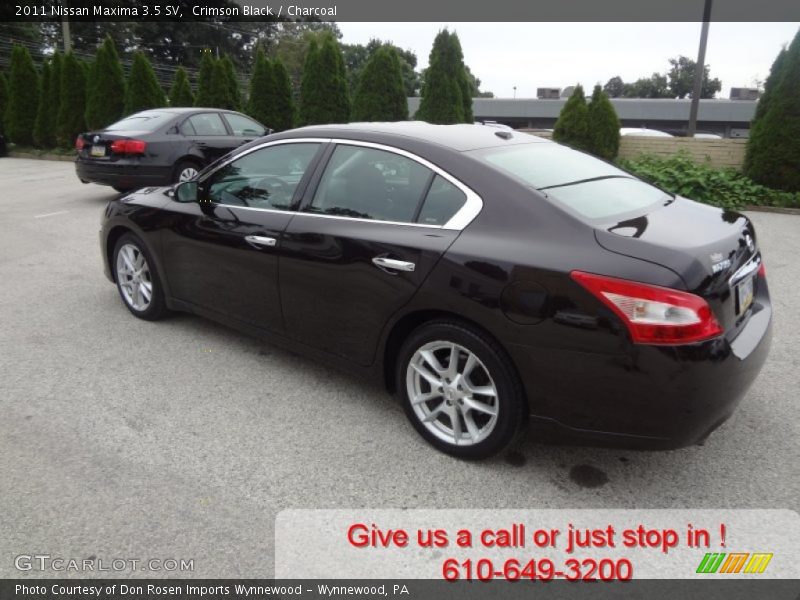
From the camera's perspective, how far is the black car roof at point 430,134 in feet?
10.6

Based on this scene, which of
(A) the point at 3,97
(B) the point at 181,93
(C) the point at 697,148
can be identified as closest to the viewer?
(C) the point at 697,148

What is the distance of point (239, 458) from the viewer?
2.99 metres

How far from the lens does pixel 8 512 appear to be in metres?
2.59

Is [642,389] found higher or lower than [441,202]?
lower

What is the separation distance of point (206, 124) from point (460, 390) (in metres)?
8.71

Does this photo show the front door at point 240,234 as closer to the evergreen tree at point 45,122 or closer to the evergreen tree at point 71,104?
the evergreen tree at point 71,104

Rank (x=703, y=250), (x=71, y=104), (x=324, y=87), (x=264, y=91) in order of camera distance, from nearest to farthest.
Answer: (x=703, y=250) → (x=324, y=87) → (x=264, y=91) → (x=71, y=104)

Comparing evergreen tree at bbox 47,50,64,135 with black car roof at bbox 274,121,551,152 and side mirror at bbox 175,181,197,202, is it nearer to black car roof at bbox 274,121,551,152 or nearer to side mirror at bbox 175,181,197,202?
side mirror at bbox 175,181,197,202

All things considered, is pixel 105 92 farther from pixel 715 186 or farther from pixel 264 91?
pixel 715 186

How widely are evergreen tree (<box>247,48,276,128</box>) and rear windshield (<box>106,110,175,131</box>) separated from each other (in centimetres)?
678

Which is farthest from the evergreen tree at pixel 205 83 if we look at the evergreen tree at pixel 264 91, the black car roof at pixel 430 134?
the black car roof at pixel 430 134

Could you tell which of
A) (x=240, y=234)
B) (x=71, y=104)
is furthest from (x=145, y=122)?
(x=71, y=104)

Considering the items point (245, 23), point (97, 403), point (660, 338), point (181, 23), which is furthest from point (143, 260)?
point (245, 23)

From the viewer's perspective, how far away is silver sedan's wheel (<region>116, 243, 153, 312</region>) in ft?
15.5
